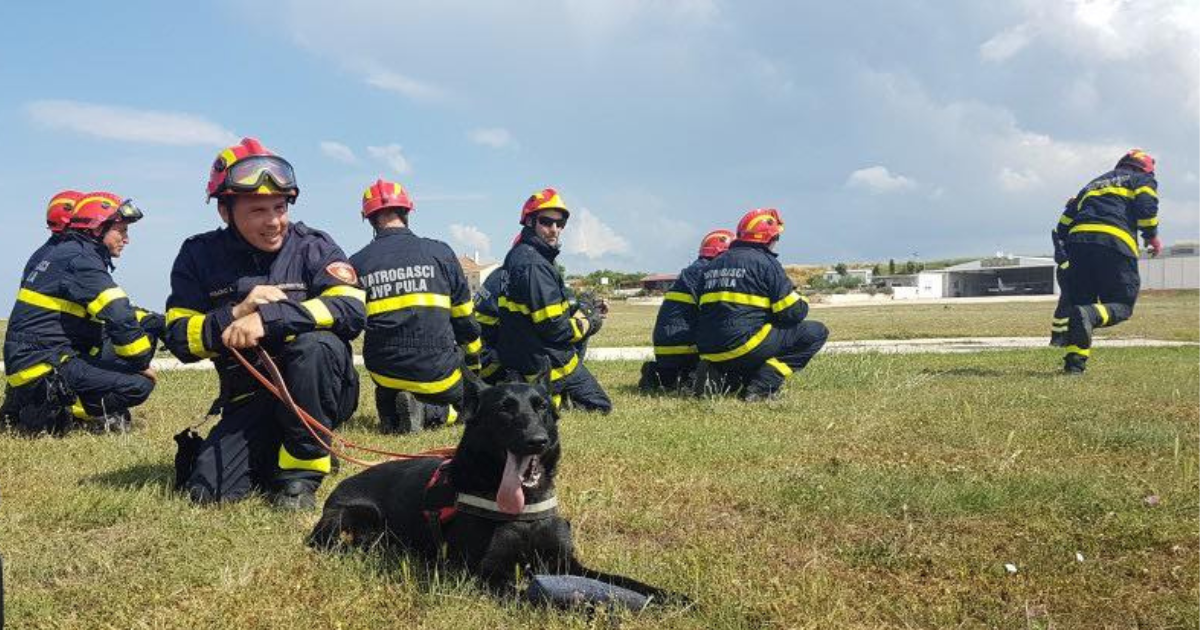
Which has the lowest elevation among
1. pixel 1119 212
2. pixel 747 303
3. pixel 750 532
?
pixel 750 532

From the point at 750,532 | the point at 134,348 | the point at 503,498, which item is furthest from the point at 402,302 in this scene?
the point at 503,498

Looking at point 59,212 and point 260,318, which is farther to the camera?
point 59,212

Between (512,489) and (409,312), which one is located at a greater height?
(409,312)

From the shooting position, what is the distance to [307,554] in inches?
150

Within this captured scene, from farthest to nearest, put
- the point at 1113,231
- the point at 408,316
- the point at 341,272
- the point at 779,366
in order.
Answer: the point at 1113,231 → the point at 779,366 → the point at 408,316 → the point at 341,272

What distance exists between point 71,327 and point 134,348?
0.60m

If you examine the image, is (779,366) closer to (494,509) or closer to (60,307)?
(494,509)

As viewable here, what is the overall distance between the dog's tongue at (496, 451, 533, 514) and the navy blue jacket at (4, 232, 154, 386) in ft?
17.4

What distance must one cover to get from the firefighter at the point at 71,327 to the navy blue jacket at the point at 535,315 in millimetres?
3213

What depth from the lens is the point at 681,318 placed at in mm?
10602

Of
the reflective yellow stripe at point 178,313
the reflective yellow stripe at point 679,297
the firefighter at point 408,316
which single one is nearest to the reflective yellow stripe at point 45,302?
the firefighter at point 408,316

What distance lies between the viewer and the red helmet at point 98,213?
728 centimetres

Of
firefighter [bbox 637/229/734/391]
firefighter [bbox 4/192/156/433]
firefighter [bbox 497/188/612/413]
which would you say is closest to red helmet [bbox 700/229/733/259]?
firefighter [bbox 637/229/734/391]

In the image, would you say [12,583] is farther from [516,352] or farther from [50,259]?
[516,352]
